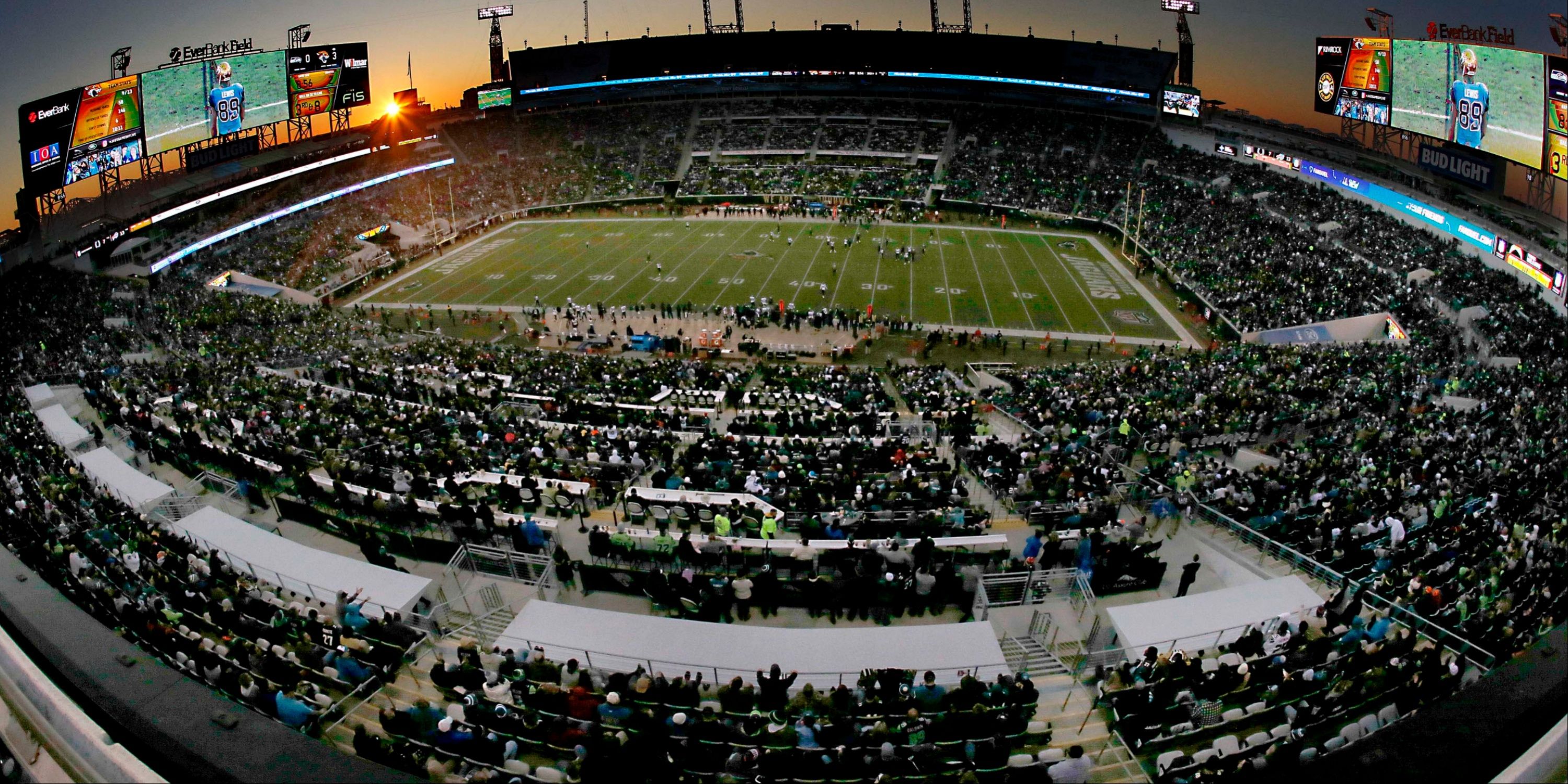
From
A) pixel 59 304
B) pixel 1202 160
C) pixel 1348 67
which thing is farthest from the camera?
pixel 1202 160

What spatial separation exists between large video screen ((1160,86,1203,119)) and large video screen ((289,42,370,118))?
2264 inches

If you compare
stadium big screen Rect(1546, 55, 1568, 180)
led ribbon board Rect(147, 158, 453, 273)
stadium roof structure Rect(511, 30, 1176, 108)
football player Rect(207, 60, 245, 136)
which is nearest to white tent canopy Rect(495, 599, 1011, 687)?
stadium big screen Rect(1546, 55, 1568, 180)

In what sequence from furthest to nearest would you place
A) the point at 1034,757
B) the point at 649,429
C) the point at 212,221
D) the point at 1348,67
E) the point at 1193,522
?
the point at 212,221
the point at 1348,67
the point at 649,429
the point at 1193,522
the point at 1034,757

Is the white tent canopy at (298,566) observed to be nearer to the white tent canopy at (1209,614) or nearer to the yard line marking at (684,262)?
the white tent canopy at (1209,614)

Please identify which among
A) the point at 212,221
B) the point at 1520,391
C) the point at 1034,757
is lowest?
the point at 1034,757

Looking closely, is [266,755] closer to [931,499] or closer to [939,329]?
[931,499]

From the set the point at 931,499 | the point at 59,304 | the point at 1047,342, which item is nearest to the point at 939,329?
the point at 1047,342

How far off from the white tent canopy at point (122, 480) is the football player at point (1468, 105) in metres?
47.3

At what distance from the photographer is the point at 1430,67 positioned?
3791 cm

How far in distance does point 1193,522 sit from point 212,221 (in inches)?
2102

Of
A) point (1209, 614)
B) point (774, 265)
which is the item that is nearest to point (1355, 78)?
point (774, 265)

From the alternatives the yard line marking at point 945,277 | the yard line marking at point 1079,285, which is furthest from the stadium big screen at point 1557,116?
the yard line marking at point 945,277

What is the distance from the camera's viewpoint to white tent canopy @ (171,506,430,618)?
37.1 ft

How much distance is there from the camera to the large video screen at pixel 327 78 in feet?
174
